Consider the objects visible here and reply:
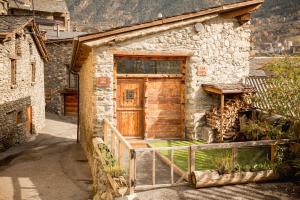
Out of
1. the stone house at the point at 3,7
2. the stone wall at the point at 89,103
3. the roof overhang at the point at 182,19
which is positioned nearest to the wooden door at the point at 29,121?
the stone wall at the point at 89,103

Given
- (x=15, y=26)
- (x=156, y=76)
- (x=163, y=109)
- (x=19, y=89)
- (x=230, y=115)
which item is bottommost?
(x=230, y=115)

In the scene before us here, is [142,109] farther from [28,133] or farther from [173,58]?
[28,133]

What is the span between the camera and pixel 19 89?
1958cm

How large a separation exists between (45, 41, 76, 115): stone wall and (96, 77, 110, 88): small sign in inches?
753

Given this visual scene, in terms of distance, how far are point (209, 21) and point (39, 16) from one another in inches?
1279

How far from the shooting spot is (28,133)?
21984mm

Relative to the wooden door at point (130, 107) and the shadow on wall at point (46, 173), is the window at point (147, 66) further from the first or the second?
the shadow on wall at point (46, 173)

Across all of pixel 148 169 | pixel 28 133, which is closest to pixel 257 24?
pixel 28 133

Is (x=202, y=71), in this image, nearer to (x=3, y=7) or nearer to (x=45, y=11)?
(x=3, y=7)

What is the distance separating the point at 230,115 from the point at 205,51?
2208 mm

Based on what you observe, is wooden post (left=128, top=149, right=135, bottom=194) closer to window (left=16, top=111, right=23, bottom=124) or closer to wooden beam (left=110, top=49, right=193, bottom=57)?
wooden beam (left=110, top=49, right=193, bottom=57)

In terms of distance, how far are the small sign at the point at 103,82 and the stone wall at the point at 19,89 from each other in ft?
28.2

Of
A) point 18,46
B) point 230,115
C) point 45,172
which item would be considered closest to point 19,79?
point 18,46

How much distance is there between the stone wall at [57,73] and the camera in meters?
28.8
